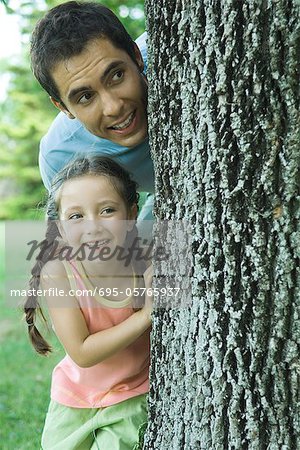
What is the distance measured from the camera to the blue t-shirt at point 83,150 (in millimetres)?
2888

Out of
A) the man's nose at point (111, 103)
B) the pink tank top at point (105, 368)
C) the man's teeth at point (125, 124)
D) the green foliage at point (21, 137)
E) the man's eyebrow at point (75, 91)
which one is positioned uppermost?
the green foliage at point (21, 137)

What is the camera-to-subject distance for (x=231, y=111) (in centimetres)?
176

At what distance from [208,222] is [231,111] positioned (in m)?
0.30

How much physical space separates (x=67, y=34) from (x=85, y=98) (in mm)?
236

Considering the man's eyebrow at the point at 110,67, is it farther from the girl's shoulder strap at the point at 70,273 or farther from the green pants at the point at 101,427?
the green pants at the point at 101,427

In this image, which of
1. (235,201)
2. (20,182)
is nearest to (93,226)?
(235,201)

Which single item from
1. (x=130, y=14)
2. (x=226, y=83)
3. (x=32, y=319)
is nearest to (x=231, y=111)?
(x=226, y=83)

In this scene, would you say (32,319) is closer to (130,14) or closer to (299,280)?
(299,280)

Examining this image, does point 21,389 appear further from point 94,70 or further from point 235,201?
point 235,201

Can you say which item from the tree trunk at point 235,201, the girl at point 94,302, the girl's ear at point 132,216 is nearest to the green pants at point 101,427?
the girl at point 94,302

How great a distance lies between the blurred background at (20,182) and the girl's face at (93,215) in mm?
336

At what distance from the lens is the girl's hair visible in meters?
2.64

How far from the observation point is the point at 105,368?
263 cm

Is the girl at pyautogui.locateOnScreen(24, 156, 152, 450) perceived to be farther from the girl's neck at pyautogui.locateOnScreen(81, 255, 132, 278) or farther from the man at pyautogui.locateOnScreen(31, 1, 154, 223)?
the man at pyautogui.locateOnScreen(31, 1, 154, 223)
